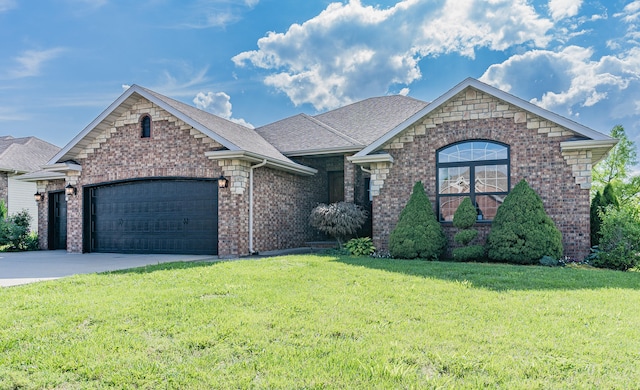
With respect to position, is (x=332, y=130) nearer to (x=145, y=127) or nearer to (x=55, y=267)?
(x=145, y=127)

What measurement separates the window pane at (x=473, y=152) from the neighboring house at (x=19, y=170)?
19.2m

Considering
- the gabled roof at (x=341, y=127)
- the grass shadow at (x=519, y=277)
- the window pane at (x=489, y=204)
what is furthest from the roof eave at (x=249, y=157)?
the window pane at (x=489, y=204)

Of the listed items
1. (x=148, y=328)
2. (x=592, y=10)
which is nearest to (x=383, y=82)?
(x=592, y=10)

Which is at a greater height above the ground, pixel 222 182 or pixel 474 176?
pixel 474 176

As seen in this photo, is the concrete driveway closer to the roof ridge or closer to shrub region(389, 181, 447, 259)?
shrub region(389, 181, 447, 259)

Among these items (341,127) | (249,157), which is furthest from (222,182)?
(341,127)

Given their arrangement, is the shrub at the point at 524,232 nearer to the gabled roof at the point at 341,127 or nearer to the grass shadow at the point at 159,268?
the gabled roof at the point at 341,127

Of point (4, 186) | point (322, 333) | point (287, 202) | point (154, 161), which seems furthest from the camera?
point (4, 186)

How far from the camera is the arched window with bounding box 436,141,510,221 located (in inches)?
446

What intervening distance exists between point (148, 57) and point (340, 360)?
1431cm

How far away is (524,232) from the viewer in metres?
10.2

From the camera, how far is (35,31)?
533 inches

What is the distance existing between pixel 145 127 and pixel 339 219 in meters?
6.69

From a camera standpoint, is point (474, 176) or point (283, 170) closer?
point (474, 176)
